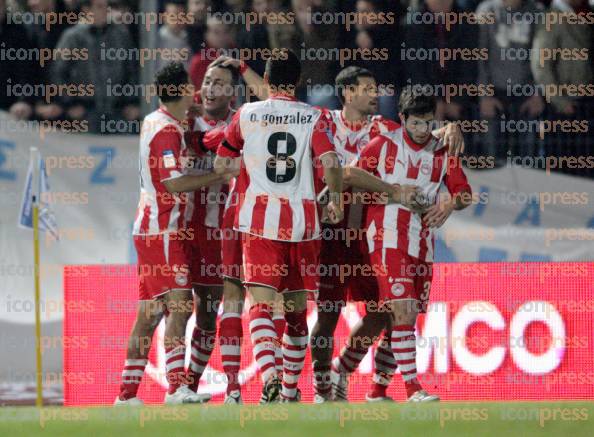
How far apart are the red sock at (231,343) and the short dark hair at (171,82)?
1329 mm

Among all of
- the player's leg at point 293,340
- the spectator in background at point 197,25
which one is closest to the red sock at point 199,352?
the player's leg at point 293,340

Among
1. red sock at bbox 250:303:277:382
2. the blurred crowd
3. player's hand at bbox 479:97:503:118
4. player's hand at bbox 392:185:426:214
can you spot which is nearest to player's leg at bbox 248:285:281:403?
red sock at bbox 250:303:277:382

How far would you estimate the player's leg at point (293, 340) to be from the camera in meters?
8.09

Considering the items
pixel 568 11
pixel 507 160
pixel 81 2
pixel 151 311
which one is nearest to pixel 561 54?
pixel 568 11

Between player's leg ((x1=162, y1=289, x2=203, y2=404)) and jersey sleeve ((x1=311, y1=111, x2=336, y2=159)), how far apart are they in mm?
1152

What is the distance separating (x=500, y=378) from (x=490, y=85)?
2.99m

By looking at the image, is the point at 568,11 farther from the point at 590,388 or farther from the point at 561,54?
the point at 590,388

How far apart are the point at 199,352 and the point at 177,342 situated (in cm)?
39

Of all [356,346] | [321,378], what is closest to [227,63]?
[356,346]

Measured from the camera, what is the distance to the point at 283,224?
7961mm

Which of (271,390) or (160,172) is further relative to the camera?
(160,172)

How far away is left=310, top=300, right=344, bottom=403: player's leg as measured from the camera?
873 centimetres

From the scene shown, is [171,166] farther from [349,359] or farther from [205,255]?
[349,359]

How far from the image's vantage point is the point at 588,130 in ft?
37.5
